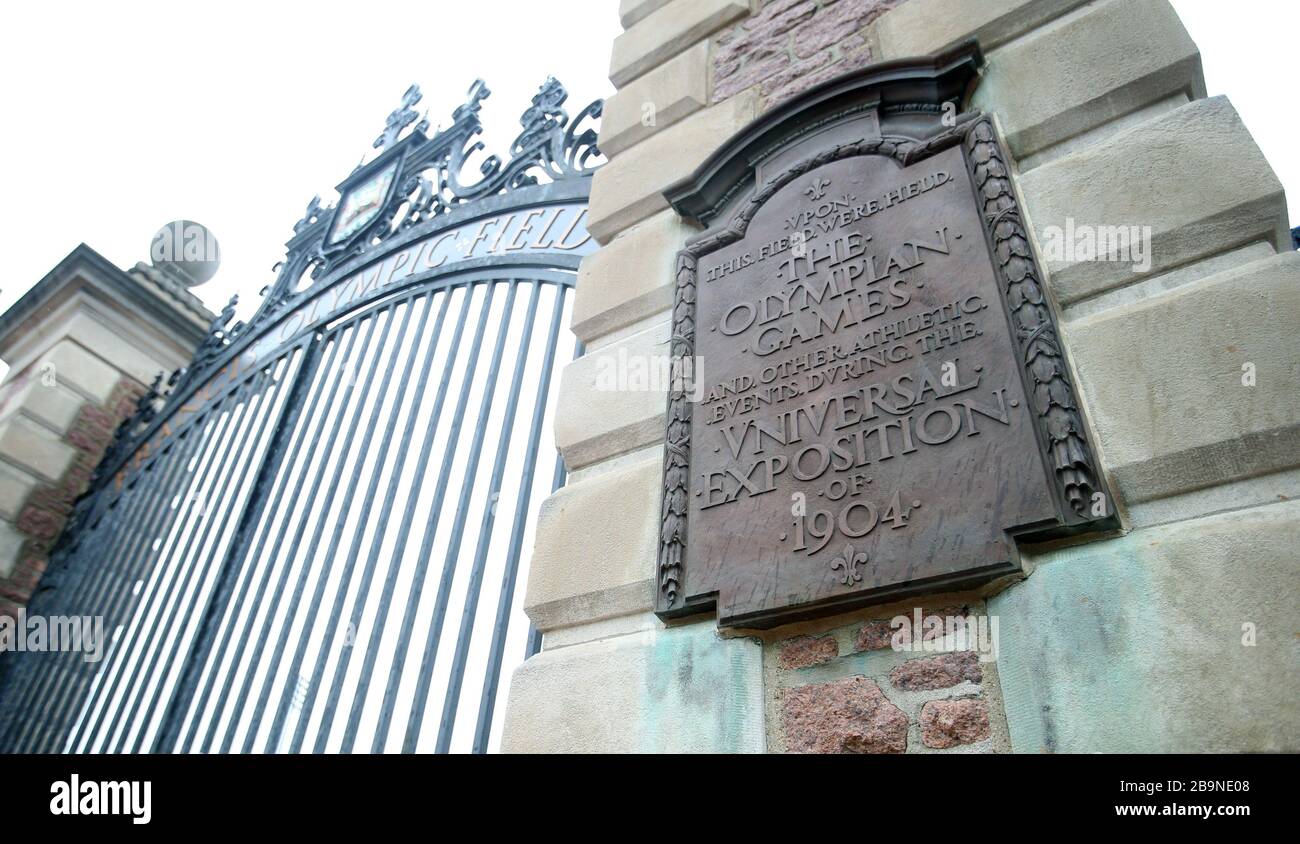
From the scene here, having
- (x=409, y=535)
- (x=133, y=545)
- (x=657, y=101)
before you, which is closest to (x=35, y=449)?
(x=133, y=545)

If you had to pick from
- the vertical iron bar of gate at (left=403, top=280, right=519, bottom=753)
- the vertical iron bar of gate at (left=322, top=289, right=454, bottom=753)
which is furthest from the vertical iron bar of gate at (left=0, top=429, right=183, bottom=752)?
the vertical iron bar of gate at (left=403, top=280, right=519, bottom=753)

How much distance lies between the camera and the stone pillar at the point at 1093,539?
165 centimetres

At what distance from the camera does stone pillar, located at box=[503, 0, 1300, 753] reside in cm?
165

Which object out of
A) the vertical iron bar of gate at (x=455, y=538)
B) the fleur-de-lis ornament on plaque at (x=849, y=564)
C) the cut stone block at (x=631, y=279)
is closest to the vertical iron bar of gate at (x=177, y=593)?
the vertical iron bar of gate at (x=455, y=538)

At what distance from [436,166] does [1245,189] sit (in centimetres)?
651

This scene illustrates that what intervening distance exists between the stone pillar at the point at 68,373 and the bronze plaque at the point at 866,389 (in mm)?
7559

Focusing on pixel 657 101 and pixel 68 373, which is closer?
pixel 657 101

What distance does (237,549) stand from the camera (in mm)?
5625

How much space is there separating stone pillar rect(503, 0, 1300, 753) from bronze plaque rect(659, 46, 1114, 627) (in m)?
0.11

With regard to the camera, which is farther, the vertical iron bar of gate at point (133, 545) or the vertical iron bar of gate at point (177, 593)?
the vertical iron bar of gate at point (133, 545)

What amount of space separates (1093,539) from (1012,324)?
2.00 feet

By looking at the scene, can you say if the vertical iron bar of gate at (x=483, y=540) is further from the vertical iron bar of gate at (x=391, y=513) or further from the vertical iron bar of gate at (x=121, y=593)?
the vertical iron bar of gate at (x=121, y=593)

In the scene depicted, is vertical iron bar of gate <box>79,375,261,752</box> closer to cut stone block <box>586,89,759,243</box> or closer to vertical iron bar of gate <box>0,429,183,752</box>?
vertical iron bar of gate <box>0,429,183,752</box>

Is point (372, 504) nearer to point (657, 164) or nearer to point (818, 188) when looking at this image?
point (657, 164)
